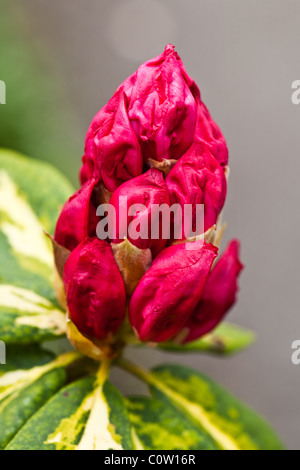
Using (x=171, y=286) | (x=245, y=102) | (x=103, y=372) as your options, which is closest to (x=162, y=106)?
(x=171, y=286)

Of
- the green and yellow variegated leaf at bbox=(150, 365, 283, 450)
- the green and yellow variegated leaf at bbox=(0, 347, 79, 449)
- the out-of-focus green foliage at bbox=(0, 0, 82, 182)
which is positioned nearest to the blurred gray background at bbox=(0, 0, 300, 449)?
the out-of-focus green foliage at bbox=(0, 0, 82, 182)

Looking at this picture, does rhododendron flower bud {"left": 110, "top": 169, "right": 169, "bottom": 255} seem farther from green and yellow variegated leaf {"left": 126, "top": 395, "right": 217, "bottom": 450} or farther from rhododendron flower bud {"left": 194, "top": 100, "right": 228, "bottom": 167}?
green and yellow variegated leaf {"left": 126, "top": 395, "right": 217, "bottom": 450}

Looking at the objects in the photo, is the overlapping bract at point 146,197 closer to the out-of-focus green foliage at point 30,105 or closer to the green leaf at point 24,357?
the green leaf at point 24,357

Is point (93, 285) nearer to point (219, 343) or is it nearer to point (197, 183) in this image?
point (197, 183)

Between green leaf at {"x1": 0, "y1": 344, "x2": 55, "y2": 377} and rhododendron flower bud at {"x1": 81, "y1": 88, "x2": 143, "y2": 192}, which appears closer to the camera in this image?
rhododendron flower bud at {"x1": 81, "y1": 88, "x2": 143, "y2": 192}

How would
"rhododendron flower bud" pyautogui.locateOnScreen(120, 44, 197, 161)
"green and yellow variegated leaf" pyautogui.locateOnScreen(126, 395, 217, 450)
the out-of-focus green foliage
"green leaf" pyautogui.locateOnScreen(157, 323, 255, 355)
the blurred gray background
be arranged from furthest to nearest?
the blurred gray background < the out-of-focus green foliage < "green leaf" pyautogui.locateOnScreen(157, 323, 255, 355) < "green and yellow variegated leaf" pyautogui.locateOnScreen(126, 395, 217, 450) < "rhododendron flower bud" pyautogui.locateOnScreen(120, 44, 197, 161)

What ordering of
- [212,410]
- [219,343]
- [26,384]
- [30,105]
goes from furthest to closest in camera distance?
[30,105]
[219,343]
[212,410]
[26,384]
